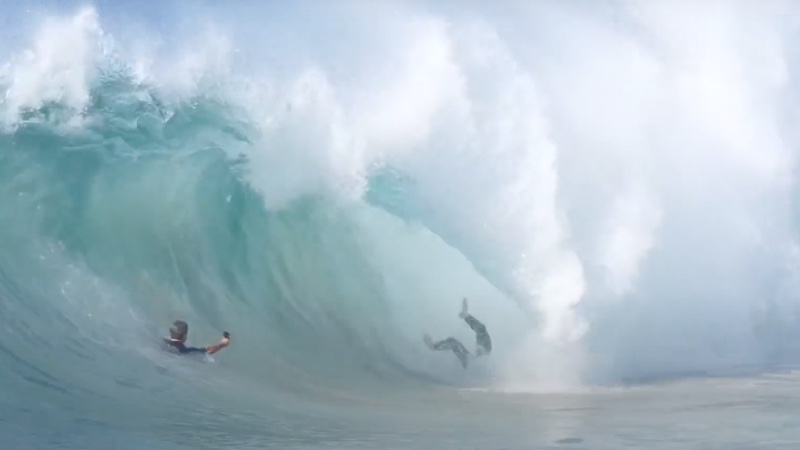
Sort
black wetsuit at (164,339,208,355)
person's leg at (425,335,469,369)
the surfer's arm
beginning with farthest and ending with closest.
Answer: person's leg at (425,335,469,369), the surfer's arm, black wetsuit at (164,339,208,355)

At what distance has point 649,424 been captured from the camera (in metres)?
8.68

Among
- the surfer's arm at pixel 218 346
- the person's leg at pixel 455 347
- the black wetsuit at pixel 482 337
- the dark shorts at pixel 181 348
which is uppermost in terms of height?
the black wetsuit at pixel 482 337

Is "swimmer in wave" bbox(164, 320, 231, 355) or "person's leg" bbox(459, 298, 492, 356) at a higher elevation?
"person's leg" bbox(459, 298, 492, 356)

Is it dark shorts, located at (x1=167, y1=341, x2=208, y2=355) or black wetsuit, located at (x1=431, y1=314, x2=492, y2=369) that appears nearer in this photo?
dark shorts, located at (x1=167, y1=341, x2=208, y2=355)

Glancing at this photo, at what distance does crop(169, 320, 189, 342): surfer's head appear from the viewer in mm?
10273

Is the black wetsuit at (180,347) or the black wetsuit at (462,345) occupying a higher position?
the black wetsuit at (462,345)

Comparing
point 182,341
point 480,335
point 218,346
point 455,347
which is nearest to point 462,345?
point 455,347

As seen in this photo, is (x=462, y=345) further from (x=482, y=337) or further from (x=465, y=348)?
(x=482, y=337)

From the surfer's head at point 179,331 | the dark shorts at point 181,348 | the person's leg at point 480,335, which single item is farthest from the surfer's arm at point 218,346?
the person's leg at point 480,335

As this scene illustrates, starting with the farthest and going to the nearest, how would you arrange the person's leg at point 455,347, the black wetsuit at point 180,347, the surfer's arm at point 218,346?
the person's leg at point 455,347, the surfer's arm at point 218,346, the black wetsuit at point 180,347

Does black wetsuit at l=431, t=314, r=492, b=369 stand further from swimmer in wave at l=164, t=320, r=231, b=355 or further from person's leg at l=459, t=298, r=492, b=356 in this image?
swimmer in wave at l=164, t=320, r=231, b=355

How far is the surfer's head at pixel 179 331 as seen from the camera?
1027cm

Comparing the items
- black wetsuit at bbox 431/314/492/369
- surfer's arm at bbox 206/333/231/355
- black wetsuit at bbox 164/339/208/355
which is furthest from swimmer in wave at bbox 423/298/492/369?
black wetsuit at bbox 164/339/208/355

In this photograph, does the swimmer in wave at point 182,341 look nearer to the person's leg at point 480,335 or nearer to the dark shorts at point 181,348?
the dark shorts at point 181,348
